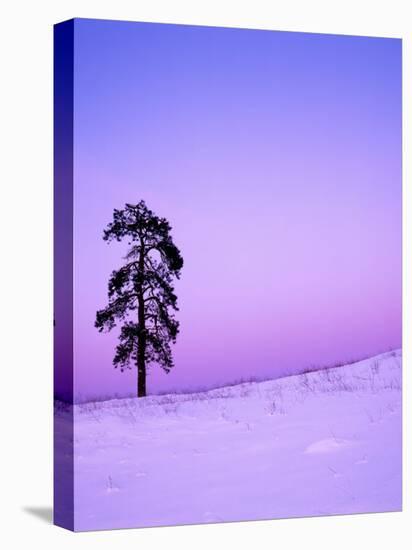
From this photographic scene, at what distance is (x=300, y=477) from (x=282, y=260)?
1791mm

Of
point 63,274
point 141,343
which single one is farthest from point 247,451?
point 63,274

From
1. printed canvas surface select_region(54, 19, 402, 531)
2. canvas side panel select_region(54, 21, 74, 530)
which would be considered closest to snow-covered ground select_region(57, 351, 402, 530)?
printed canvas surface select_region(54, 19, 402, 531)

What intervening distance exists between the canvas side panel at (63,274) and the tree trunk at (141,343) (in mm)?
573

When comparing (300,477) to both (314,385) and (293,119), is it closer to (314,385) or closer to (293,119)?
(314,385)

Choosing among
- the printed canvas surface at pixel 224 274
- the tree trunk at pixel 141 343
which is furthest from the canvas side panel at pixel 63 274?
the tree trunk at pixel 141 343

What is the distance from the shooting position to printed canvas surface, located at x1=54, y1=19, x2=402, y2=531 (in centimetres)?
1438

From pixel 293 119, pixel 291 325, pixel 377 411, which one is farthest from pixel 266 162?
pixel 377 411

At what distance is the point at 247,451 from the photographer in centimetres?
1489

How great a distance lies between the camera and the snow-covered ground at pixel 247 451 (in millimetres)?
14383

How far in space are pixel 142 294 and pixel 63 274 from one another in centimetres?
65

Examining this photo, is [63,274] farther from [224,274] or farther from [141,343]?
[224,274]

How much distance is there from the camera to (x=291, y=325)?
15.2m

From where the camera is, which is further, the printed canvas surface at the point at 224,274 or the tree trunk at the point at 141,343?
the tree trunk at the point at 141,343

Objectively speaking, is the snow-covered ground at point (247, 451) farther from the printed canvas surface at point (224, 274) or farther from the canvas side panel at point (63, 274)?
the canvas side panel at point (63, 274)
